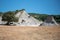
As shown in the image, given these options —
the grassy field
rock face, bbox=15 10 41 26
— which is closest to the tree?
rock face, bbox=15 10 41 26

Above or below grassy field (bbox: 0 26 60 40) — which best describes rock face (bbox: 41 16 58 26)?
above

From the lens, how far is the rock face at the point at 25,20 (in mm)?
3416

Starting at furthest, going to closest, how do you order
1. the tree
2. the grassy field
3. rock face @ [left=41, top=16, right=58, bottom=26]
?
1. rock face @ [left=41, top=16, right=58, bottom=26]
2. the tree
3. the grassy field

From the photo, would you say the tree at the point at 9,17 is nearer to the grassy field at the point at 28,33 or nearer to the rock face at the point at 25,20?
the rock face at the point at 25,20

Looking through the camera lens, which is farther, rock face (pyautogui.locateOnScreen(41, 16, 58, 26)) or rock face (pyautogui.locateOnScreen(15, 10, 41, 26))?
rock face (pyautogui.locateOnScreen(41, 16, 58, 26))

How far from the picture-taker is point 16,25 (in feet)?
11.2

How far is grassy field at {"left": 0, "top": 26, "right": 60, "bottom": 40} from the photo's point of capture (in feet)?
10.1

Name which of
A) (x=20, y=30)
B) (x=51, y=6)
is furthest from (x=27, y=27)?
(x=51, y=6)

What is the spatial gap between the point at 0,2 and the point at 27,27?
0.84 meters

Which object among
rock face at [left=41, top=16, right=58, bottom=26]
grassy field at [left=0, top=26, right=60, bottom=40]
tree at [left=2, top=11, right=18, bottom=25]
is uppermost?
tree at [left=2, top=11, right=18, bottom=25]

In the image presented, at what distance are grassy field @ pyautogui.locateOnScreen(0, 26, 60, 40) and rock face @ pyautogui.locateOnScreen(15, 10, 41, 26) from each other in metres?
0.14

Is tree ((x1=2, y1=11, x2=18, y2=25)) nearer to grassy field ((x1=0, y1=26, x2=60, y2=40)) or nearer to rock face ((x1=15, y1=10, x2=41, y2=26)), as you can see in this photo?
rock face ((x1=15, y1=10, x2=41, y2=26))

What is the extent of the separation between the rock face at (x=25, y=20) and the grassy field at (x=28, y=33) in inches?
5.5

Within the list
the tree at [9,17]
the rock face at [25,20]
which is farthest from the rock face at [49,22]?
the tree at [9,17]
